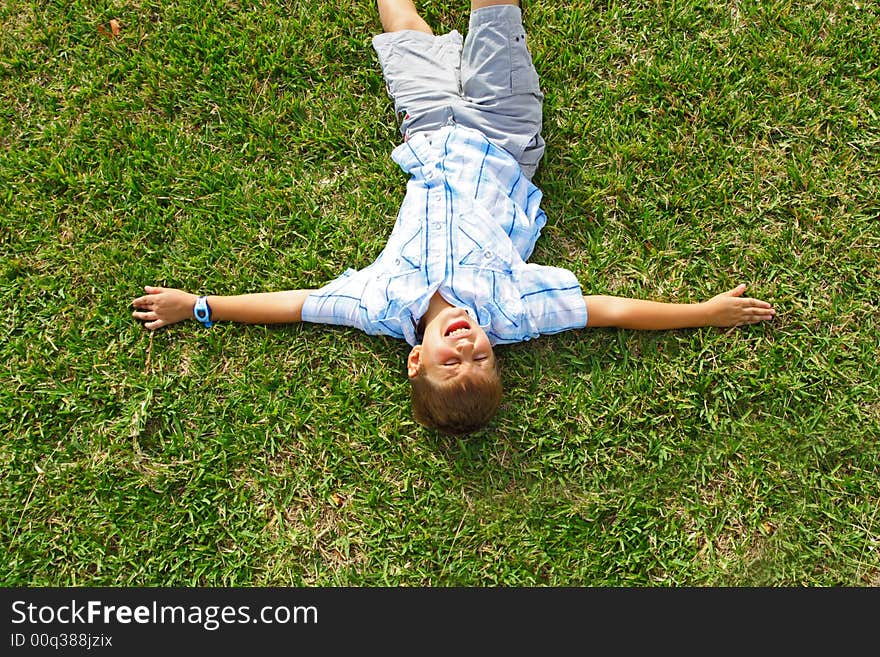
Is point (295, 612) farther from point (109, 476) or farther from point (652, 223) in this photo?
point (652, 223)

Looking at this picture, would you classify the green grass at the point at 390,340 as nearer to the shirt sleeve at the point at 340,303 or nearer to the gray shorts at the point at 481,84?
the shirt sleeve at the point at 340,303

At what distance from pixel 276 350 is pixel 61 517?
46.9 inches

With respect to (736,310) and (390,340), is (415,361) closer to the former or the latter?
(390,340)

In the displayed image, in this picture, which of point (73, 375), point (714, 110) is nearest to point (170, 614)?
point (73, 375)

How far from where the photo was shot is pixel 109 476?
3059 millimetres

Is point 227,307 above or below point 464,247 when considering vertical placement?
below

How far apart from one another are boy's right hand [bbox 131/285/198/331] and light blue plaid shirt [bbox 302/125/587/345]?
56cm

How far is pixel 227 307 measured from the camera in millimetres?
3125

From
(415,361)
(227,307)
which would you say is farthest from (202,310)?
(415,361)

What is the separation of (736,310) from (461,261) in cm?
130

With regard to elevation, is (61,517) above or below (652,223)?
below

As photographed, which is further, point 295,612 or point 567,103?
point 567,103

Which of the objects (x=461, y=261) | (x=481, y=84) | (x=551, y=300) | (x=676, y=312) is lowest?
(x=676, y=312)

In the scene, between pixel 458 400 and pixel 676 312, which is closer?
pixel 458 400
